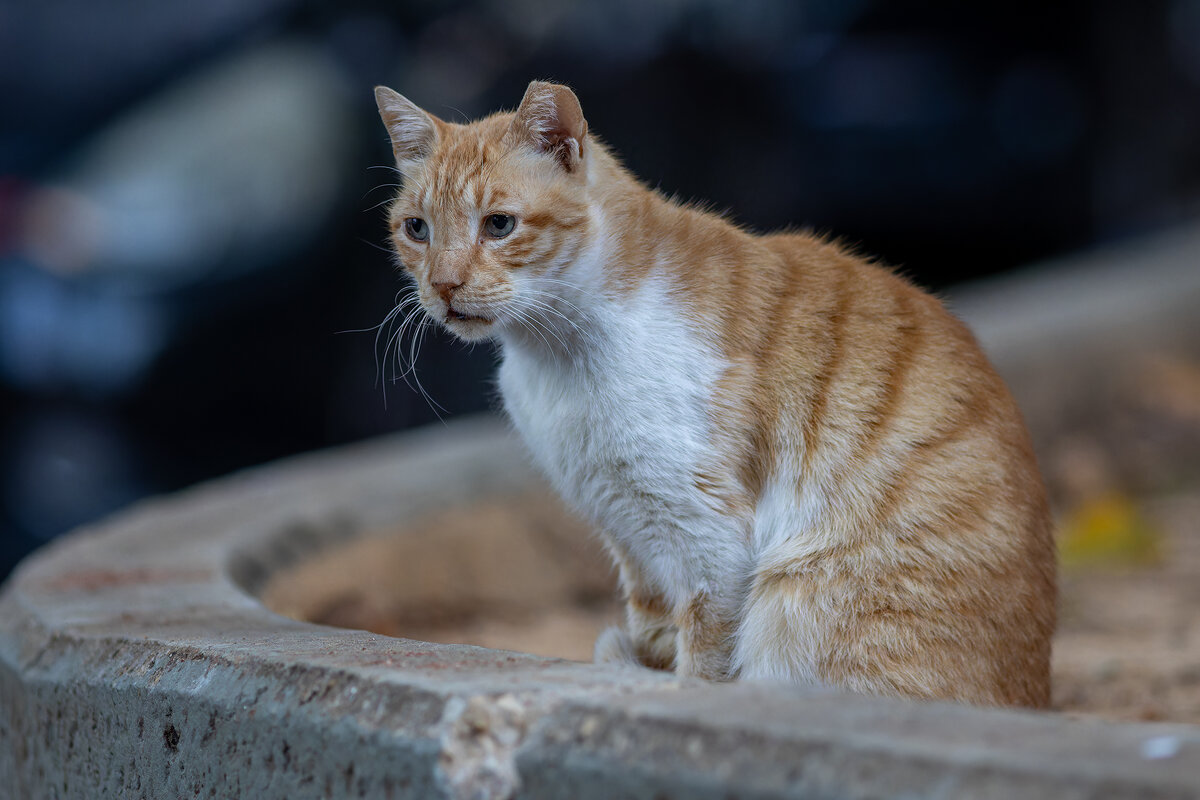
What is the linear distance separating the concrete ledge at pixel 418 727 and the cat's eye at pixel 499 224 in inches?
28.8

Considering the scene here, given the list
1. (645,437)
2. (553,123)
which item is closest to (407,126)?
(553,123)

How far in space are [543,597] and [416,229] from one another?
1822 millimetres

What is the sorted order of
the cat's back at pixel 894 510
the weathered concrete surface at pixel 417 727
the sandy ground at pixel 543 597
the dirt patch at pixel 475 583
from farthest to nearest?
the dirt patch at pixel 475 583
the sandy ground at pixel 543 597
the cat's back at pixel 894 510
the weathered concrete surface at pixel 417 727

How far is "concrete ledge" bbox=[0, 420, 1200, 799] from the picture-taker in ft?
4.12

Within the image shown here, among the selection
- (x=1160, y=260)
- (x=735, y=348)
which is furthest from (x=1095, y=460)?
(x=735, y=348)

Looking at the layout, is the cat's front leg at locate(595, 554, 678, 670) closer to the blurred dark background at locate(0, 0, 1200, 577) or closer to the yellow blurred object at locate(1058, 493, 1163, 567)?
the blurred dark background at locate(0, 0, 1200, 577)

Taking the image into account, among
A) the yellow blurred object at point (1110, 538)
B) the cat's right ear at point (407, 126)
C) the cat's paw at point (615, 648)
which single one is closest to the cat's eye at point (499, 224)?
the cat's right ear at point (407, 126)

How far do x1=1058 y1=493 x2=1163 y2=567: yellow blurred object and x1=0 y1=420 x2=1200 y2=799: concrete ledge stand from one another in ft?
9.73

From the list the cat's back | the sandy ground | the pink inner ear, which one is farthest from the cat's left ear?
the sandy ground

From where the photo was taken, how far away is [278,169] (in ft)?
16.5

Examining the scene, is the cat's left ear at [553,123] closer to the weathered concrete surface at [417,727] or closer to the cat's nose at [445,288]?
the cat's nose at [445,288]

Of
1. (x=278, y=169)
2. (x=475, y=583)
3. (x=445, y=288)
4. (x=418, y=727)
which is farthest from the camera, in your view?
(x=278, y=169)

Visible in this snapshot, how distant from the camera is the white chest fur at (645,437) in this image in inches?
82.4

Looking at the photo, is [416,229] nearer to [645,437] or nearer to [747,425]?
[645,437]
